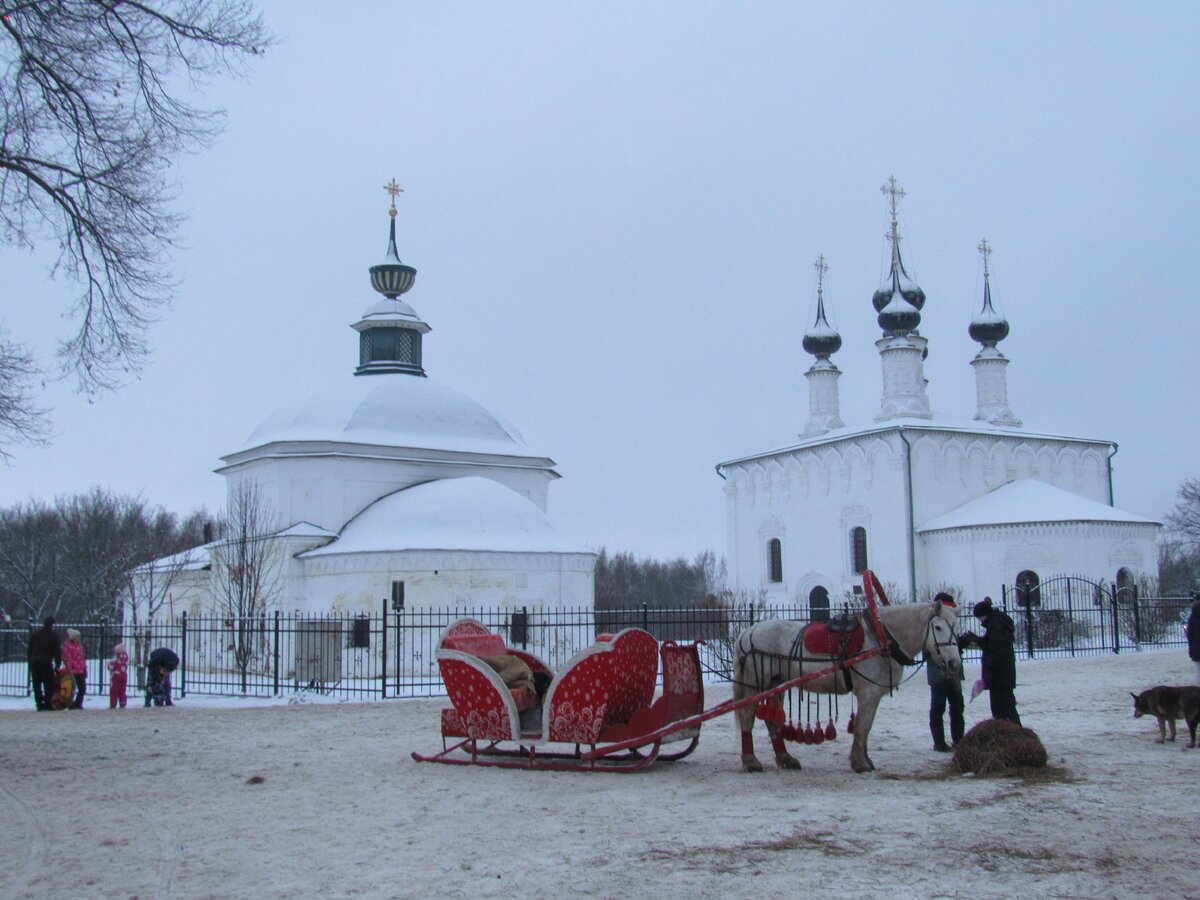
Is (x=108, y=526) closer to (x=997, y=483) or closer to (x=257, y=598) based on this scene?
(x=257, y=598)

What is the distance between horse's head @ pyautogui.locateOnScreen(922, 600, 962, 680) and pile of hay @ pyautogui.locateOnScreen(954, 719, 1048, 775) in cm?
49

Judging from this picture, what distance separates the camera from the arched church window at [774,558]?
4284 cm

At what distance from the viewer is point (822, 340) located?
149 ft

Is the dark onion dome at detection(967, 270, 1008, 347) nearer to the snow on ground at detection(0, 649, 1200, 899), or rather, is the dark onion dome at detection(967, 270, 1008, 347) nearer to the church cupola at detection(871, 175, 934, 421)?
the church cupola at detection(871, 175, 934, 421)

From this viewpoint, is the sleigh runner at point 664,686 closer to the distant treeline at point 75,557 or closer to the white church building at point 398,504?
the white church building at point 398,504

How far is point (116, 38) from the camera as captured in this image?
10234 millimetres

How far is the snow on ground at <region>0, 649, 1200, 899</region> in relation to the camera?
5.68m

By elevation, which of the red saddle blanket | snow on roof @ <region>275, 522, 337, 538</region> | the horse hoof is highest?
snow on roof @ <region>275, 522, 337, 538</region>

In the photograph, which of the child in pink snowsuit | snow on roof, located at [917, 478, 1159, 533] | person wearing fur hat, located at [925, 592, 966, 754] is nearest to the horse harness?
person wearing fur hat, located at [925, 592, 966, 754]

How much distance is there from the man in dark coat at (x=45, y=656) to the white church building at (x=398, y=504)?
33.0ft

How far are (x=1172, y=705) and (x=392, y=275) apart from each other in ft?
102

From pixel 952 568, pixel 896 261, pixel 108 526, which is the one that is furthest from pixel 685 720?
pixel 108 526

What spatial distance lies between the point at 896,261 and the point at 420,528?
2332cm

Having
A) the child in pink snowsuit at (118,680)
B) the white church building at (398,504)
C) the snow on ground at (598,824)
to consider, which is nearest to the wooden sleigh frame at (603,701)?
the snow on ground at (598,824)
